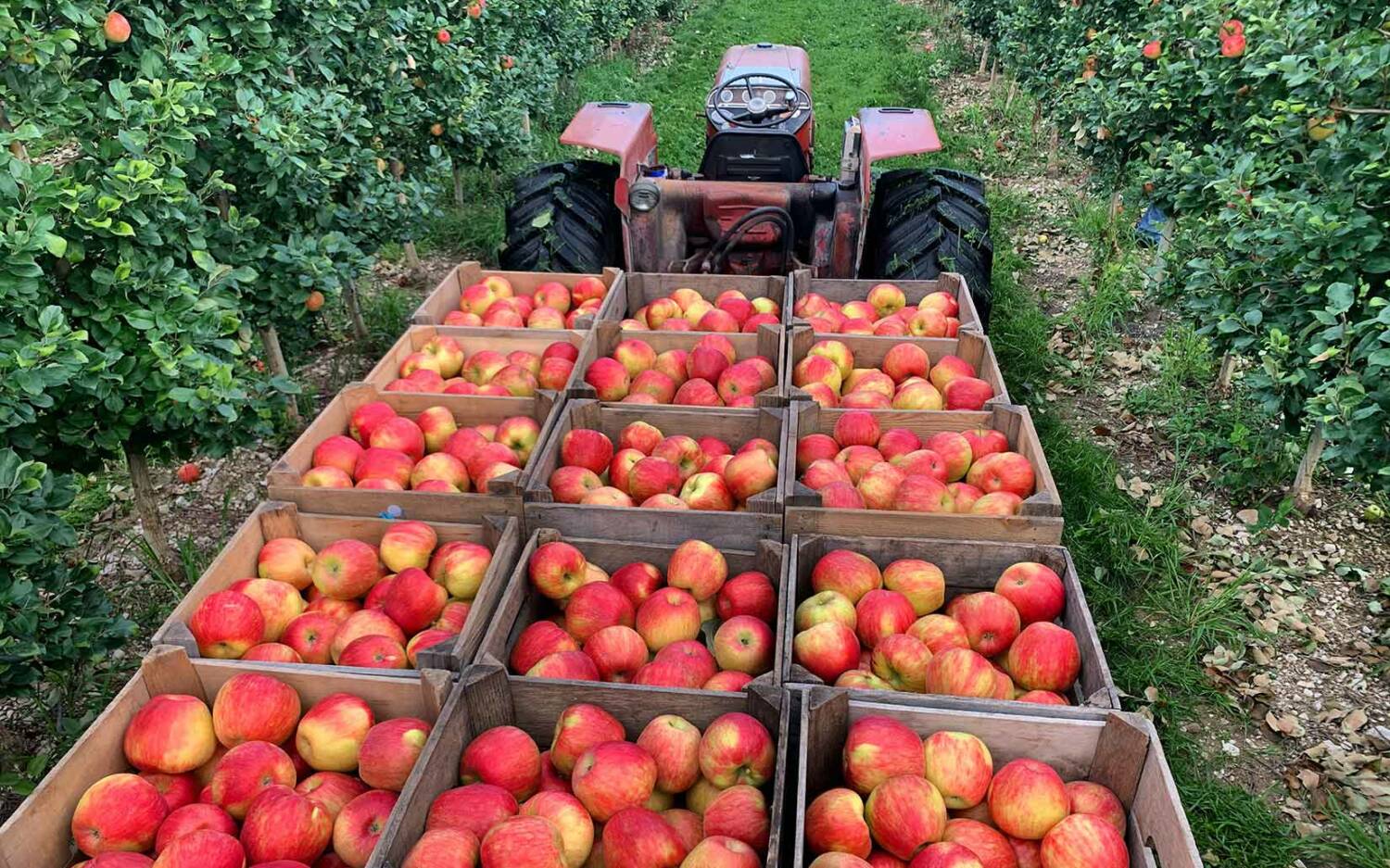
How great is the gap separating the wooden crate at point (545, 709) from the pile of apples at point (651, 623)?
0.34 ft

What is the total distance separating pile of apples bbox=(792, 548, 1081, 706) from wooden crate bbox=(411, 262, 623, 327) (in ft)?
6.68

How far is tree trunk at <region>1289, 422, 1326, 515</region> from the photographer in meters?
4.13

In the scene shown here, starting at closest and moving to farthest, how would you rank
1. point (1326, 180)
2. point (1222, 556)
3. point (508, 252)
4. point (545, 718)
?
point (545, 718) → point (1326, 180) → point (1222, 556) → point (508, 252)

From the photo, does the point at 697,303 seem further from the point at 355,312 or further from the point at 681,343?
the point at 355,312

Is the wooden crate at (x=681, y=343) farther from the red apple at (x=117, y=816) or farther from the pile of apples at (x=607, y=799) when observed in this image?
the red apple at (x=117, y=816)

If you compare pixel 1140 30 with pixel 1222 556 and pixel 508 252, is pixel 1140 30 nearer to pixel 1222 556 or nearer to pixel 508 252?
pixel 1222 556

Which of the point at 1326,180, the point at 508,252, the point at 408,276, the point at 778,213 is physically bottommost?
the point at 408,276

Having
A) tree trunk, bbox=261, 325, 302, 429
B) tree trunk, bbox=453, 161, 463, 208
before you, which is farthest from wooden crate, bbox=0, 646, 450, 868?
tree trunk, bbox=453, 161, 463, 208

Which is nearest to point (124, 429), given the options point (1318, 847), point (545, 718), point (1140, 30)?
point (545, 718)

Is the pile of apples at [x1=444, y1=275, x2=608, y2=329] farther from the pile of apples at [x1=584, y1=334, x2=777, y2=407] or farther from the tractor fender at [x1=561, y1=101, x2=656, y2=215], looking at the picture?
the tractor fender at [x1=561, y1=101, x2=656, y2=215]

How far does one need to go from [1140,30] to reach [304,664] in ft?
20.7

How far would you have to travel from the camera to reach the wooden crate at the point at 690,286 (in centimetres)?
448

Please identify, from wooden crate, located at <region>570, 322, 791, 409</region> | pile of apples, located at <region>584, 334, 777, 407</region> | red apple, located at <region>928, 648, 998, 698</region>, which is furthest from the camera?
wooden crate, located at <region>570, 322, 791, 409</region>

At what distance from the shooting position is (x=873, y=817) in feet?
6.38
